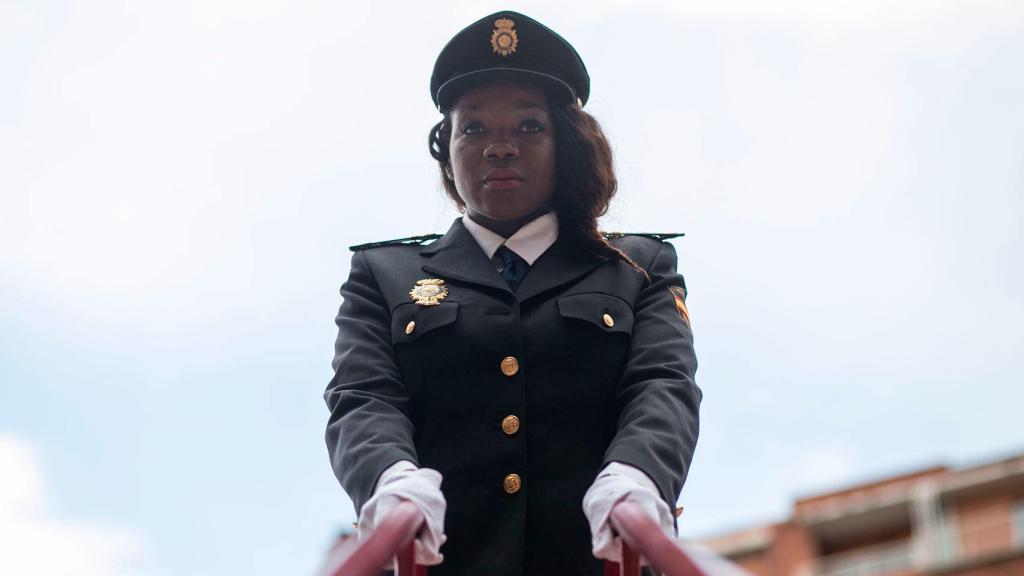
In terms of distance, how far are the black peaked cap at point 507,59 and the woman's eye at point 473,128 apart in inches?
5.5

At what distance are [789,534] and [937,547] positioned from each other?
3.27 m

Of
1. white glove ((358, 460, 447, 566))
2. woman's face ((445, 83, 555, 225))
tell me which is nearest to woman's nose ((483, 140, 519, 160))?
woman's face ((445, 83, 555, 225))

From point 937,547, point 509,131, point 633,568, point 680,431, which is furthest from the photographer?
point 937,547

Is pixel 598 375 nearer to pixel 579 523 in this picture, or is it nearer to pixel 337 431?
pixel 579 523

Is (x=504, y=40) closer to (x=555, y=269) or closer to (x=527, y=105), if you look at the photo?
(x=527, y=105)

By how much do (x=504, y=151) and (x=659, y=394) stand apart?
88cm

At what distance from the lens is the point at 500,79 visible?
5055mm

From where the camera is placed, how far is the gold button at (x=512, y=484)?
4508 millimetres

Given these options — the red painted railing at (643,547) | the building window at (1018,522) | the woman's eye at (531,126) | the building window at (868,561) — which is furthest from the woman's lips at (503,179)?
the building window at (1018,522)

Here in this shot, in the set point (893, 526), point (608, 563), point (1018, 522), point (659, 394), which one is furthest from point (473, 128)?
point (1018, 522)

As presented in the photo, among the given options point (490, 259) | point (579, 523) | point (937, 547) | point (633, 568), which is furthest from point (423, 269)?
point (937, 547)

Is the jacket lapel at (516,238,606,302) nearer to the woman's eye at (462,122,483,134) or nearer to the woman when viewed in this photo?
the woman

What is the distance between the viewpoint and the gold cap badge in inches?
201

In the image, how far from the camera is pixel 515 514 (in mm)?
4484
